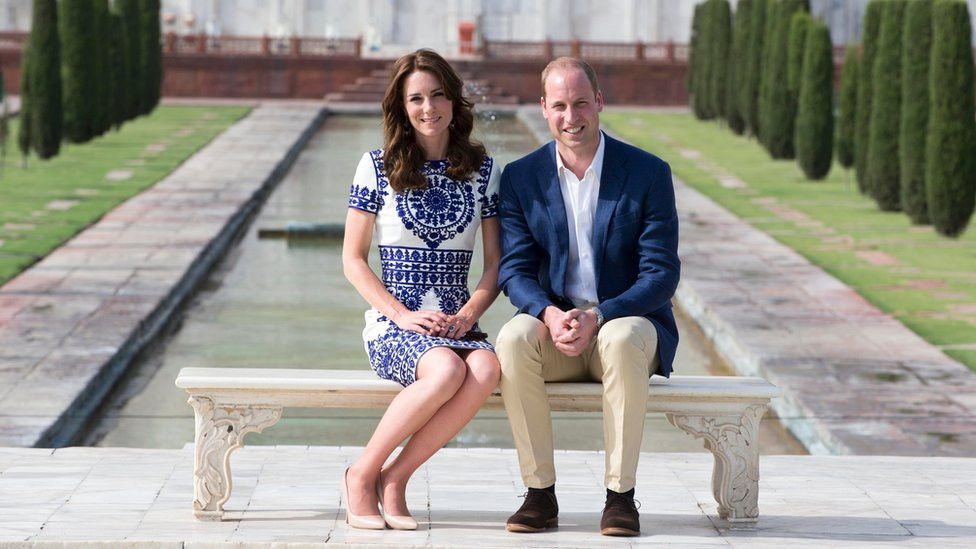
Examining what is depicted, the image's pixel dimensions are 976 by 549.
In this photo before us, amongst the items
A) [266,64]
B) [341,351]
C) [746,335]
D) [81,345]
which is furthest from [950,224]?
[266,64]

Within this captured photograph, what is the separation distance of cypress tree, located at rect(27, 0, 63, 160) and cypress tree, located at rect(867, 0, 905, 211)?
33.5 ft

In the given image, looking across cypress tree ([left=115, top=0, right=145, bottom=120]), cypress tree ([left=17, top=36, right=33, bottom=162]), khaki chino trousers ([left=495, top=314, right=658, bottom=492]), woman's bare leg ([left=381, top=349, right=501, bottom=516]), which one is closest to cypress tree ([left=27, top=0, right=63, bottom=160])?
cypress tree ([left=17, top=36, right=33, bottom=162])

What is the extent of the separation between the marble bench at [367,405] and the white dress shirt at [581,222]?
0.31m

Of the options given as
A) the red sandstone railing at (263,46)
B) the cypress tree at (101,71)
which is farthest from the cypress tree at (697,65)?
the cypress tree at (101,71)

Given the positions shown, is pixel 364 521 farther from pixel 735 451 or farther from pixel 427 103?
pixel 427 103

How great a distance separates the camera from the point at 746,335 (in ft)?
30.7

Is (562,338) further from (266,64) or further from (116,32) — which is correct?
(266,64)

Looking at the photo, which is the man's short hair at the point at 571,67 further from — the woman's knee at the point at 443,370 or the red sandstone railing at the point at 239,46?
the red sandstone railing at the point at 239,46

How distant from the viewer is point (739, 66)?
2803 cm

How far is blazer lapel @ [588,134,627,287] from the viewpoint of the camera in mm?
5008

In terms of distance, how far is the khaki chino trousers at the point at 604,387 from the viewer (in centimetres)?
479

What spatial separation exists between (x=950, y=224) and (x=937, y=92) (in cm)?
116

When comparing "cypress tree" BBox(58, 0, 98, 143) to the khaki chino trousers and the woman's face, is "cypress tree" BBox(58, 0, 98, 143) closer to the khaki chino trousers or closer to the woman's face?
the woman's face

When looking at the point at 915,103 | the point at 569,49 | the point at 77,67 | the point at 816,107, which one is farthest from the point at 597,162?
the point at 569,49
